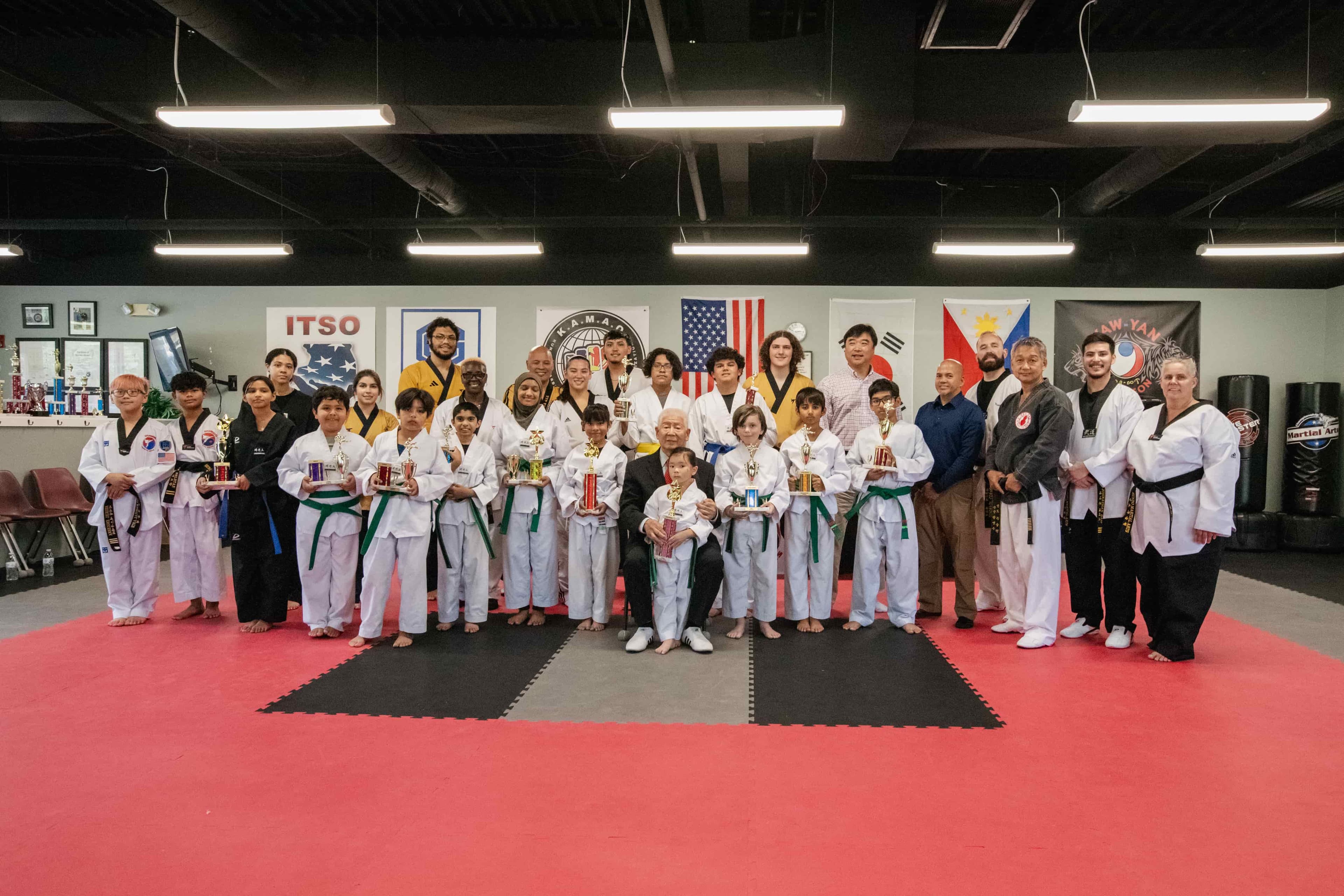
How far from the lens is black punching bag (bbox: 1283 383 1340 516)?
7.64 metres

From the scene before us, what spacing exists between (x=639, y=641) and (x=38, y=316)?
9.15 meters

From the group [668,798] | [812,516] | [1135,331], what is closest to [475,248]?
[812,516]

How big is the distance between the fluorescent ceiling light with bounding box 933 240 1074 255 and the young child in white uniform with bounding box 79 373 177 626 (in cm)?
649

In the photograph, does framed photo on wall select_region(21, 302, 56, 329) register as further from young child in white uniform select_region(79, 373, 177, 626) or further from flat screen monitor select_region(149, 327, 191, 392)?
young child in white uniform select_region(79, 373, 177, 626)

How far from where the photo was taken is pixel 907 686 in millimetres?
3396

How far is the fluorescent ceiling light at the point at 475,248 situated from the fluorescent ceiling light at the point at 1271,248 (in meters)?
6.34

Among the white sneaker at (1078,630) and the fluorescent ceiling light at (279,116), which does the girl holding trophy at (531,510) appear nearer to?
the fluorescent ceiling light at (279,116)

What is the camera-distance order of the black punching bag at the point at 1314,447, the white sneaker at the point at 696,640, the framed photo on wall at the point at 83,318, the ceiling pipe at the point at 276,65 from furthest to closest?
the framed photo on wall at the point at 83,318 → the black punching bag at the point at 1314,447 → the ceiling pipe at the point at 276,65 → the white sneaker at the point at 696,640

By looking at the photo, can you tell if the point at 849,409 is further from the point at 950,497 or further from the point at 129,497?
the point at 129,497

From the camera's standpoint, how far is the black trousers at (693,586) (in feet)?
12.8

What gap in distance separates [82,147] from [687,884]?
29.4ft

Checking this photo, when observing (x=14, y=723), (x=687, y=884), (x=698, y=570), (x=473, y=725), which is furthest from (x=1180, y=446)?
(x=14, y=723)

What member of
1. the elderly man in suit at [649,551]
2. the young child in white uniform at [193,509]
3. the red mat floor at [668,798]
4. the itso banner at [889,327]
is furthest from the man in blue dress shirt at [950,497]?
the young child in white uniform at [193,509]

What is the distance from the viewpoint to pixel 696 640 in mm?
3891
